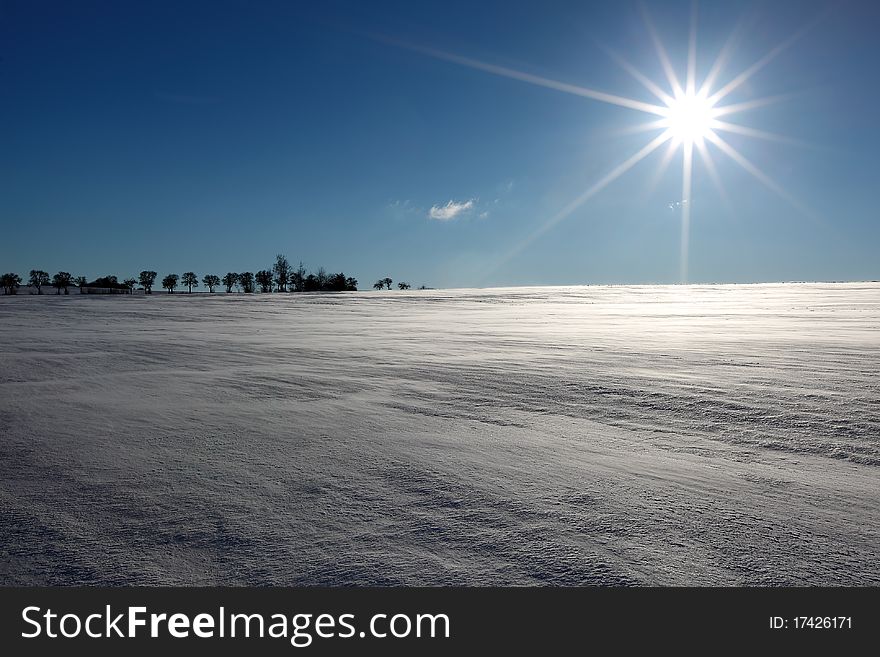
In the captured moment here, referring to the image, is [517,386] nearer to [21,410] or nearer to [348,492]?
[348,492]

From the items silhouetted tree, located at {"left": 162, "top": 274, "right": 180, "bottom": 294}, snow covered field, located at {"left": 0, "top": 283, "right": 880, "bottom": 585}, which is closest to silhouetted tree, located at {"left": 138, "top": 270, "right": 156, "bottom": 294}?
silhouetted tree, located at {"left": 162, "top": 274, "right": 180, "bottom": 294}

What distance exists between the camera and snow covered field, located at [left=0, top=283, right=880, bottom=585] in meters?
1.61

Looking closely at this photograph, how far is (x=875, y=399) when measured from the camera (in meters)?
3.45

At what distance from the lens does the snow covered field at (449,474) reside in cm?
161

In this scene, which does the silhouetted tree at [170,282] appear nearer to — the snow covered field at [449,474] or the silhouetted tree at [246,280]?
the silhouetted tree at [246,280]

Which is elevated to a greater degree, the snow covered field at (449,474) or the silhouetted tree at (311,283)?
the silhouetted tree at (311,283)

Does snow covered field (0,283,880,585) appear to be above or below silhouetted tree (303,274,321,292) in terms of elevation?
below

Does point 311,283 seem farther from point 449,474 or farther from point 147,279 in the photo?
point 449,474

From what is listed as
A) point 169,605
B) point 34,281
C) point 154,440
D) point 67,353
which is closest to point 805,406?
point 169,605

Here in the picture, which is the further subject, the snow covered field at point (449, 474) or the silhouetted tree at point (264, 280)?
the silhouetted tree at point (264, 280)

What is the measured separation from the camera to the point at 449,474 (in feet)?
7.81

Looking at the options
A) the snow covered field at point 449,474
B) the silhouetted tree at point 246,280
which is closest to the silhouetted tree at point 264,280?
the silhouetted tree at point 246,280

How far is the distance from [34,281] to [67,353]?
166ft

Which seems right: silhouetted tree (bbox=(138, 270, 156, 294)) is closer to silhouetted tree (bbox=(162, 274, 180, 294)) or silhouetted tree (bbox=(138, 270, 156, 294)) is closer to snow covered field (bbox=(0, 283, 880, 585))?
silhouetted tree (bbox=(162, 274, 180, 294))
